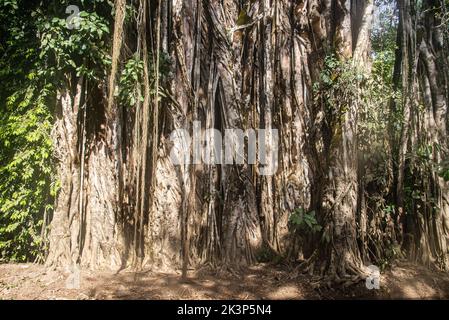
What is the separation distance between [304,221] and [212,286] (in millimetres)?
1257

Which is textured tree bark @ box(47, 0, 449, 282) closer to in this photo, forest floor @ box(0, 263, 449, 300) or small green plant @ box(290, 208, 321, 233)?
small green plant @ box(290, 208, 321, 233)

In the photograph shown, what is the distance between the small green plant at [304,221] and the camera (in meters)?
3.79

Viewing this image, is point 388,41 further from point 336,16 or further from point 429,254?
point 429,254

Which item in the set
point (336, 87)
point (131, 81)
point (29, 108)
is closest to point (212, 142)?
point (131, 81)

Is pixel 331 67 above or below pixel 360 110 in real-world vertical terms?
above

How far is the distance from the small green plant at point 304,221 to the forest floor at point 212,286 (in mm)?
507

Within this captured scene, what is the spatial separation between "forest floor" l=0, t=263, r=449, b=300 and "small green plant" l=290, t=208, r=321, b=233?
0.51 metres

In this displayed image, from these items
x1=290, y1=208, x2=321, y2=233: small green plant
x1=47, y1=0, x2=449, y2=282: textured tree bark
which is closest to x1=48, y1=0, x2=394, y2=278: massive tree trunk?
x1=47, y1=0, x2=449, y2=282: textured tree bark

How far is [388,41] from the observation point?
6523 mm

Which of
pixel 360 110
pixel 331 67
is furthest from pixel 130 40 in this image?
pixel 360 110

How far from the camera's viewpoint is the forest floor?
3.23 m

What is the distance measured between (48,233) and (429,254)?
4460mm

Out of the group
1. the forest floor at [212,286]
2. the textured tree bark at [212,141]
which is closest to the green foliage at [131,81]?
the textured tree bark at [212,141]

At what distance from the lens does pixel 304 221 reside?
154 inches
